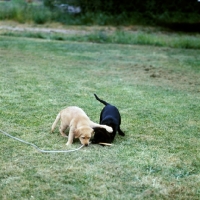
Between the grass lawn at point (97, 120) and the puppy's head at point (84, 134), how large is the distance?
3.9 inches

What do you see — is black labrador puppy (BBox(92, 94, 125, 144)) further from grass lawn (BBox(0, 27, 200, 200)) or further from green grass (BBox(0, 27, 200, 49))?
green grass (BBox(0, 27, 200, 49))

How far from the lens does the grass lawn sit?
12.2ft

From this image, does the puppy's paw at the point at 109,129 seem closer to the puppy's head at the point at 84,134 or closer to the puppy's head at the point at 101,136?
the puppy's head at the point at 101,136

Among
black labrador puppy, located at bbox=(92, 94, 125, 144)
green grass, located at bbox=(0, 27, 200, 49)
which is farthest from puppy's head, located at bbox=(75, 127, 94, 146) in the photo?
green grass, located at bbox=(0, 27, 200, 49)

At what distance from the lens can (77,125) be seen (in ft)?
15.6

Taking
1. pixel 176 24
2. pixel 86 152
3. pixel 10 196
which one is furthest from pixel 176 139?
pixel 176 24

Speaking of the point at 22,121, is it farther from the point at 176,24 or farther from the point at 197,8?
the point at 197,8

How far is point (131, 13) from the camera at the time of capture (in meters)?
18.2

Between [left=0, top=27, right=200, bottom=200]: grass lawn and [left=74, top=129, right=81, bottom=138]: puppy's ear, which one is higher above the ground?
[left=74, top=129, right=81, bottom=138]: puppy's ear

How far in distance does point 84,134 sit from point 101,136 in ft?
0.70

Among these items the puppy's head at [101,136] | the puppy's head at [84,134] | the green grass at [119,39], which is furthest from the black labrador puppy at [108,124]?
the green grass at [119,39]

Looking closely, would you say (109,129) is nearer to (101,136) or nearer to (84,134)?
(101,136)

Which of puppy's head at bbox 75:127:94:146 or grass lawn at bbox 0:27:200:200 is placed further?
puppy's head at bbox 75:127:94:146

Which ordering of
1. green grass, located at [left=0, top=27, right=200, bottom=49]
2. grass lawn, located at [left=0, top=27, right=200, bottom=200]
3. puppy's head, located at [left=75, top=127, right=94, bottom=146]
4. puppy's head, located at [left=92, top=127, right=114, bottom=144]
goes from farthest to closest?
green grass, located at [left=0, top=27, right=200, bottom=49] < puppy's head, located at [left=92, top=127, right=114, bottom=144] < puppy's head, located at [left=75, top=127, right=94, bottom=146] < grass lawn, located at [left=0, top=27, right=200, bottom=200]
